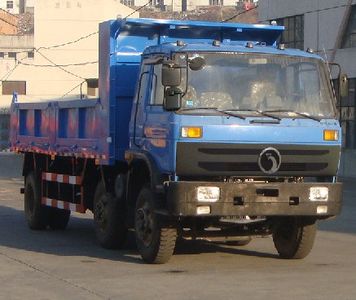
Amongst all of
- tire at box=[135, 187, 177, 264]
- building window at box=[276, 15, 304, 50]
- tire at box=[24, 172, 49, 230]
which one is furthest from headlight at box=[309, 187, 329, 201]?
building window at box=[276, 15, 304, 50]

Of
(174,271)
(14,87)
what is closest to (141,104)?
(174,271)

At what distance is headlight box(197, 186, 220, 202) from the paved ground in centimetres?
95

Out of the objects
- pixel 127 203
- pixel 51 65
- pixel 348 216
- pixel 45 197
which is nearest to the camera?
pixel 127 203

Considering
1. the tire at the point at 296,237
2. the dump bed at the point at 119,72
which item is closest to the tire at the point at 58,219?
the dump bed at the point at 119,72

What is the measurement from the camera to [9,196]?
87.9 feet

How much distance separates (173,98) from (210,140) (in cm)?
69

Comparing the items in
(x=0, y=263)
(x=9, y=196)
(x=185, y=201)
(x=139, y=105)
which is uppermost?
(x=139, y=105)

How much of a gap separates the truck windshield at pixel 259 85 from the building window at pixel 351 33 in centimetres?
→ 2446

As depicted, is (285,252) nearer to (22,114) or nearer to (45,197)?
(45,197)

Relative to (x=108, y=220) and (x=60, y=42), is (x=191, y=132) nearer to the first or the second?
(x=108, y=220)

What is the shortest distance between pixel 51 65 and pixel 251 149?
217ft

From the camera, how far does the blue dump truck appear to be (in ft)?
39.0

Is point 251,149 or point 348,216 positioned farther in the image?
point 348,216

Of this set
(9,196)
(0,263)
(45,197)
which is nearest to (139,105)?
(0,263)
